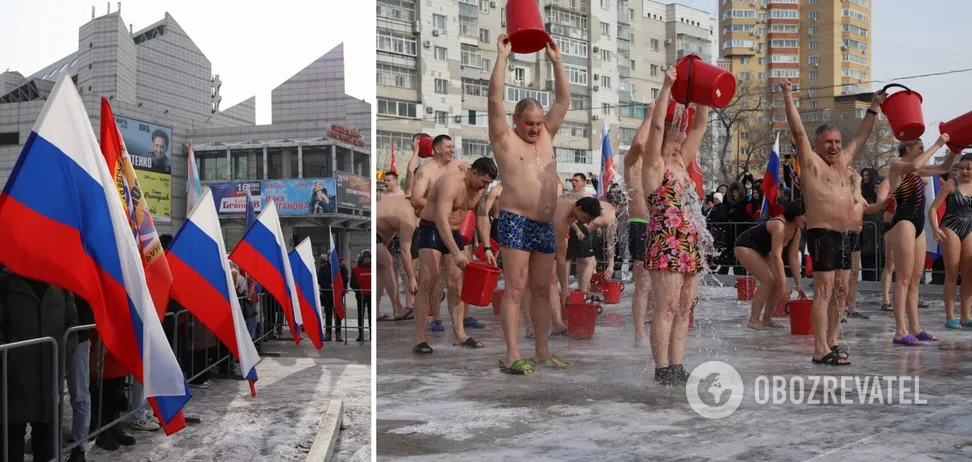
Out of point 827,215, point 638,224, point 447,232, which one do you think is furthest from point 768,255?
point 447,232

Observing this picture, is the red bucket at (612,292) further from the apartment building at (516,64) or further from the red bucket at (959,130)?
the red bucket at (959,130)

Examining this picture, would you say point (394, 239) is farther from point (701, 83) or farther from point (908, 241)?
point (701, 83)

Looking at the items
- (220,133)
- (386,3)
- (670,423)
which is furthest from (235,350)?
(220,133)

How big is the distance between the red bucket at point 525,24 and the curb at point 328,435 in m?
2.36

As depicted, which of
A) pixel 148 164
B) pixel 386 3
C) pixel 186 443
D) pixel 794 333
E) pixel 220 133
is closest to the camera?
pixel 186 443

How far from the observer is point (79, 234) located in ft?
13.2

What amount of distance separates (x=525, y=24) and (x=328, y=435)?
2451mm

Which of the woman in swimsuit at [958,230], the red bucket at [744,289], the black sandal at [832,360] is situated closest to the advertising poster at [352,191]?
the red bucket at [744,289]

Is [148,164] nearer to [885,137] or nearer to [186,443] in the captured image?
[885,137]

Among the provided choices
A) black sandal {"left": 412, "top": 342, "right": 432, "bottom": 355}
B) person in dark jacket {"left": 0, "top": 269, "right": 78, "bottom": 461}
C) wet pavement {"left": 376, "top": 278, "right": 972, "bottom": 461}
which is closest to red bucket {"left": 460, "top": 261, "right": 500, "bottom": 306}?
wet pavement {"left": 376, "top": 278, "right": 972, "bottom": 461}

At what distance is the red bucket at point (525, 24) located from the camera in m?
5.06

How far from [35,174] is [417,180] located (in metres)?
4.70

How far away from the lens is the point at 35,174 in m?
3.94

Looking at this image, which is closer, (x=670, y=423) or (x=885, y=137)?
(x=670, y=423)
